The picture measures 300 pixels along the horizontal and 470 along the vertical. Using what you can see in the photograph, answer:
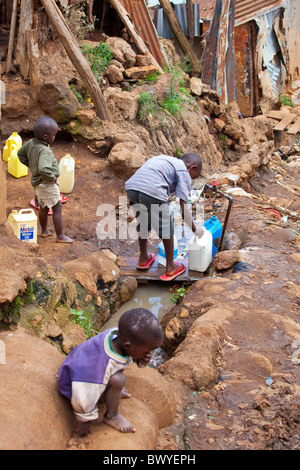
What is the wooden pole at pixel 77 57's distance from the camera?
6.88 meters

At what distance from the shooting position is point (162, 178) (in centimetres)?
429

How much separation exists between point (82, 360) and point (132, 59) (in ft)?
24.3

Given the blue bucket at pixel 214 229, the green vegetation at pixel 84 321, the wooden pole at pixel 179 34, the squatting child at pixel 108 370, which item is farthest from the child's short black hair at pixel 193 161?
the wooden pole at pixel 179 34

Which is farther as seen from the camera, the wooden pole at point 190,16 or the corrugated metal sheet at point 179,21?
the wooden pole at point 190,16

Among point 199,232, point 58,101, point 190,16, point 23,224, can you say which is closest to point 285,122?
point 190,16

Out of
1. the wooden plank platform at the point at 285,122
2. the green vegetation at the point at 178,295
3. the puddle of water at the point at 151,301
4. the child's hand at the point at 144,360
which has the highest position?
the child's hand at the point at 144,360

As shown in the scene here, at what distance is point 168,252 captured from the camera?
4.71m

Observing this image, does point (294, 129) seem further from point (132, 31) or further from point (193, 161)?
point (193, 161)

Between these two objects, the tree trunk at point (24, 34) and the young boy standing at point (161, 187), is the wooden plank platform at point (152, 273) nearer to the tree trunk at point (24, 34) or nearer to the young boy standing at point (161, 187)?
the young boy standing at point (161, 187)

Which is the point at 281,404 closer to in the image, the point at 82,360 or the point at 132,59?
the point at 82,360

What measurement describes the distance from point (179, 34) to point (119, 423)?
10621 millimetres

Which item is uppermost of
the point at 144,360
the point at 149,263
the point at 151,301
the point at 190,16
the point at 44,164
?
the point at 190,16

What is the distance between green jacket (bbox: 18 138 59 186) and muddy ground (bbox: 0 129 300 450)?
72 centimetres
